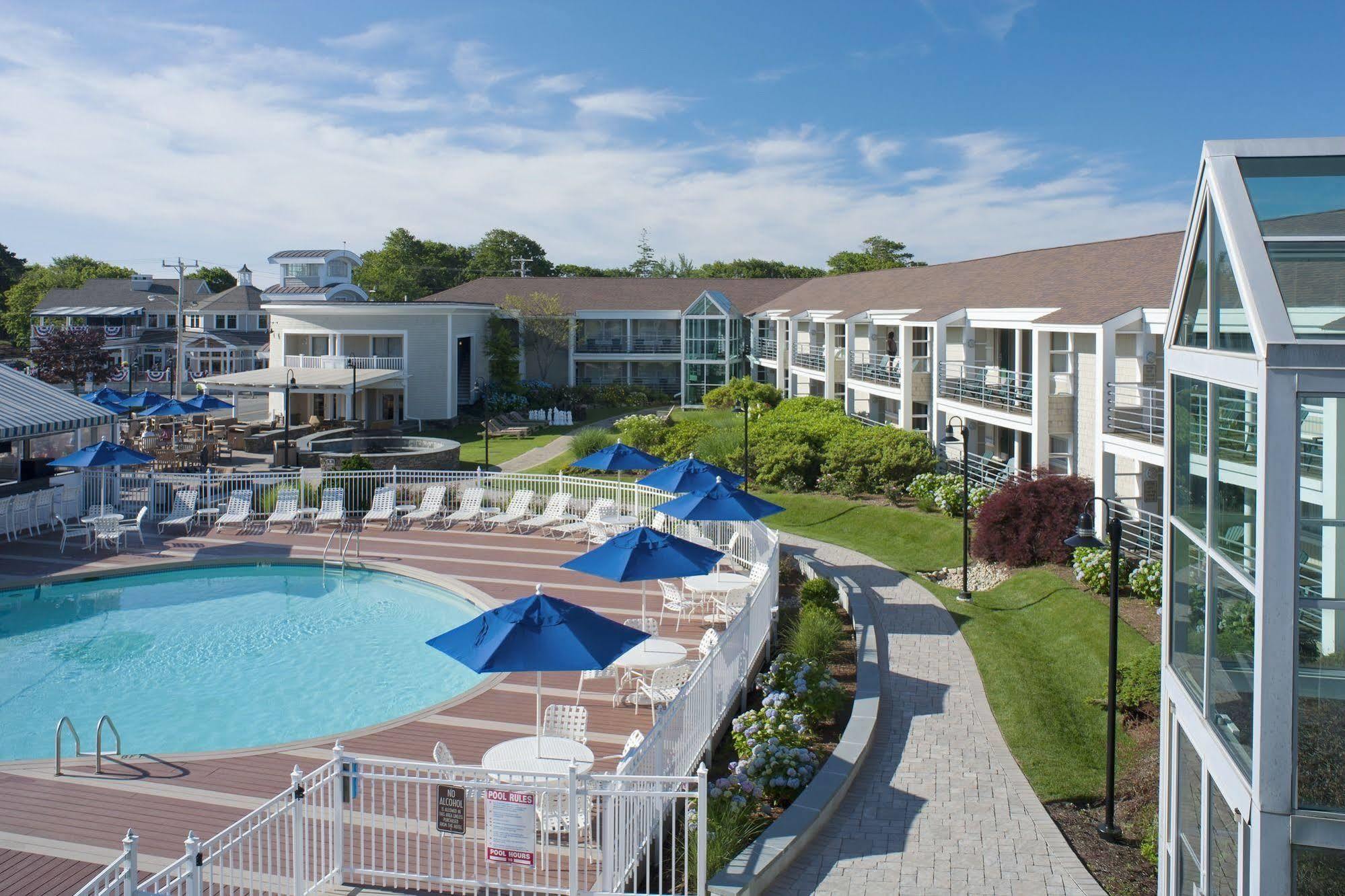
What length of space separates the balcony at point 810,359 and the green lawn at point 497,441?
960 centimetres

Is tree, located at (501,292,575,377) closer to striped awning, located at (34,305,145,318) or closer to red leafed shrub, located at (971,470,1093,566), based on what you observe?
red leafed shrub, located at (971,470,1093,566)

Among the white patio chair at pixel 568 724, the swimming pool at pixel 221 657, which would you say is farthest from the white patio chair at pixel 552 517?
the white patio chair at pixel 568 724

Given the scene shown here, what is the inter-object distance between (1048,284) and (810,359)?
18.2 metres

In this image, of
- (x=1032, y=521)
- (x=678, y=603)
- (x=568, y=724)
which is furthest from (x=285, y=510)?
(x=1032, y=521)

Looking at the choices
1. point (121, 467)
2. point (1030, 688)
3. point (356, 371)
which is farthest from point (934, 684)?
point (356, 371)

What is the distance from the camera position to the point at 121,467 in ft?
96.4

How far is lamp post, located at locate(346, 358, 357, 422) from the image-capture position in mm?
40219

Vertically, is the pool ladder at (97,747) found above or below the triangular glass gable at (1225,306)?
below

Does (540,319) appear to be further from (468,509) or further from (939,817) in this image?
(939,817)

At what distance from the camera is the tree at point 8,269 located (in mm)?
97312

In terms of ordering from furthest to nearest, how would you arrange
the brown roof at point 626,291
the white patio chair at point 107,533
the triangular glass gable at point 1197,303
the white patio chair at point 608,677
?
the brown roof at point 626,291, the white patio chair at point 107,533, the white patio chair at point 608,677, the triangular glass gable at point 1197,303

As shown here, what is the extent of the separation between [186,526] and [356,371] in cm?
2079

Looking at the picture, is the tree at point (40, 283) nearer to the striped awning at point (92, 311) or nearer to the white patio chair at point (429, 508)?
the striped awning at point (92, 311)

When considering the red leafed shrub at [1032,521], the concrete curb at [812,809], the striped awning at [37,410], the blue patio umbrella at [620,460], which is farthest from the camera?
the striped awning at [37,410]
